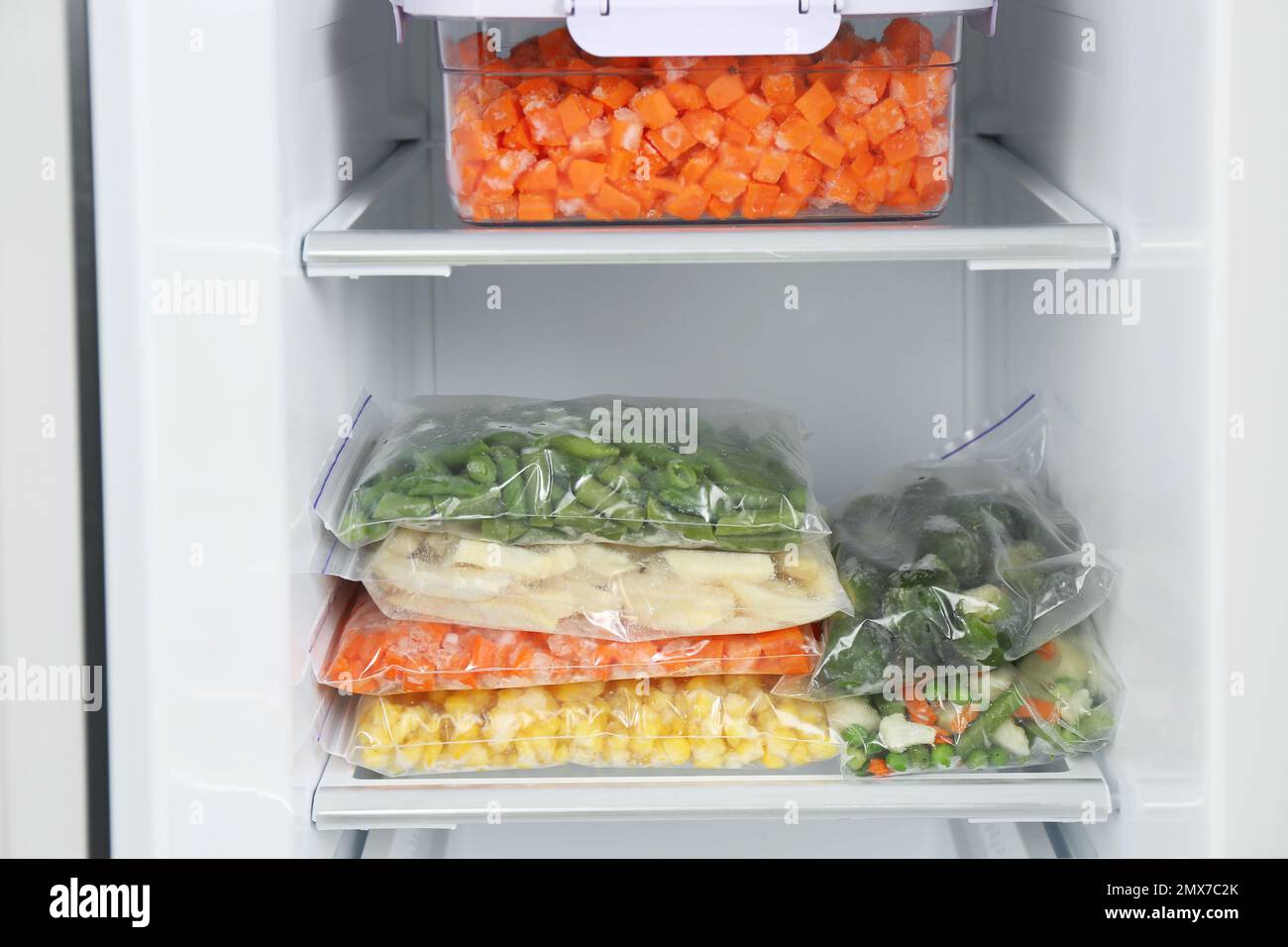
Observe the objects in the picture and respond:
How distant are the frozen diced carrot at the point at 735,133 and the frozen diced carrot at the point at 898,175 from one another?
12cm

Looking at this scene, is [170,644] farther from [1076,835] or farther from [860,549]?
[1076,835]

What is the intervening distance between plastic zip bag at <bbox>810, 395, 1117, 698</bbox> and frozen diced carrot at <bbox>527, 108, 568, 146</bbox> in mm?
444

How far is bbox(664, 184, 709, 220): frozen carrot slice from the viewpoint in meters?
1.02

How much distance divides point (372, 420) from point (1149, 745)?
74cm

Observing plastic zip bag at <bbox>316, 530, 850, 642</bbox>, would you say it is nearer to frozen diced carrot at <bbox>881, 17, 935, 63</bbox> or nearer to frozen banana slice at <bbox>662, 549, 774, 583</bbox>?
frozen banana slice at <bbox>662, 549, 774, 583</bbox>

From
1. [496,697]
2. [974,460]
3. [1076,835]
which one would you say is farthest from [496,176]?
[1076,835]

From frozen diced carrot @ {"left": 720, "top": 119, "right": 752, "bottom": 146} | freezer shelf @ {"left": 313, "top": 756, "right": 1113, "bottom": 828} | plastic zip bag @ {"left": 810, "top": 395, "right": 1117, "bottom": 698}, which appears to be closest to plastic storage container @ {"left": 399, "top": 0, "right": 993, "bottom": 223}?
frozen diced carrot @ {"left": 720, "top": 119, "right": 752, "bottom": 146}

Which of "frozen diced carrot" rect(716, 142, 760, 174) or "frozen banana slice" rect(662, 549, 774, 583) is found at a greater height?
"frozen diced carrot" rect(716, 142, 760, 174)

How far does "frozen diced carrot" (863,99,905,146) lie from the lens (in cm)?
100

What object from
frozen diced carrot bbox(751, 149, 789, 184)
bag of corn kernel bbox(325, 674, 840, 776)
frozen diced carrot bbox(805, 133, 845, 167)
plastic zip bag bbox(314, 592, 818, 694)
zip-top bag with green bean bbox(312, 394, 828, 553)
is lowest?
bag of corn kernel bbox(325, 674, 840, 776)

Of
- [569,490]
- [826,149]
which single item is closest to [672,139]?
[826,149]

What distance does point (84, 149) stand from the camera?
2.91 ft

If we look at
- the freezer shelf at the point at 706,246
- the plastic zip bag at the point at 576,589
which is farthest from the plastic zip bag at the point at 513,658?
the freezer shelf at the point at 706,246

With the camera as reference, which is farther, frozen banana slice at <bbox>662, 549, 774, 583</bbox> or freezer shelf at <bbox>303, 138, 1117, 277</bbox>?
frozen banana slice at <bbox>662, 549, 774, 583</bbox>
